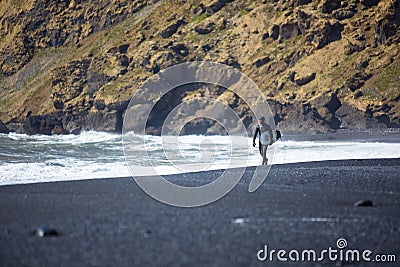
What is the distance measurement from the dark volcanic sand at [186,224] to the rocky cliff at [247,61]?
38.0 meters

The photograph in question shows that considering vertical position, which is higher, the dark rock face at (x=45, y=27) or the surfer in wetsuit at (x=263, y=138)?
the dark rock face at (x=45, y=27)

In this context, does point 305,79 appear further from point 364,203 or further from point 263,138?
point 364,203

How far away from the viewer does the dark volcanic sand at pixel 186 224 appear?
5730mm

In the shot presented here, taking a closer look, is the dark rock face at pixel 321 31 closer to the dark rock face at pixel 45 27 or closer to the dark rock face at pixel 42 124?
the dark rock face at pixel 42 124

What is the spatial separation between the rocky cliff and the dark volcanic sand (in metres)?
38.0

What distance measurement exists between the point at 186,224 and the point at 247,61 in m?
54.1

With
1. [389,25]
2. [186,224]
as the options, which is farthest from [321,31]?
[186,224]

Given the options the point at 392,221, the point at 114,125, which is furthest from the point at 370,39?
the point at 392,221

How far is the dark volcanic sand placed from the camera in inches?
226

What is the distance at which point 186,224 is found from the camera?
723 cm

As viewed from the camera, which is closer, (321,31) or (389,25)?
(389,25)

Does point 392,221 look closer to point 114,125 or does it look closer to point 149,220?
point 149,220

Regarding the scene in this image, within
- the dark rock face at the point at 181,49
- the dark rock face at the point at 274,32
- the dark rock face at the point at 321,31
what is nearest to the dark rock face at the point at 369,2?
the dark rock face at the point at 321,31

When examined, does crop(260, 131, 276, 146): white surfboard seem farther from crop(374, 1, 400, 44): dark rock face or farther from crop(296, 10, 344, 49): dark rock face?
crop(296, 10, 344, 49): dark rock face
